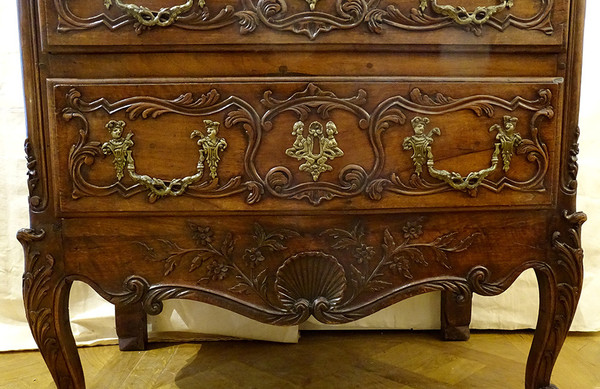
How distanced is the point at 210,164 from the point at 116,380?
0.66 m

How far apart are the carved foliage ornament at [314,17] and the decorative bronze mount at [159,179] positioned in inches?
6.2

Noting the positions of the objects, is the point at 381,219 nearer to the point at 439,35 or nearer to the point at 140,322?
the point at 439,35

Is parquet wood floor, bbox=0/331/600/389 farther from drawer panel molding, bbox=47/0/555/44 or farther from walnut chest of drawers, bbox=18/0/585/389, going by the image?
drawer panel molding, bbox=47/0/555/44

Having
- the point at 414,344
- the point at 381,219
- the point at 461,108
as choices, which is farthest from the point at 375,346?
the point at 461,108

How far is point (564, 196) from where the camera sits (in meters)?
0.88

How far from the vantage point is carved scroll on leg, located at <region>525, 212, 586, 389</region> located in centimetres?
89

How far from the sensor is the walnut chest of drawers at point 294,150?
803 millimetres

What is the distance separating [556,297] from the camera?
92cm

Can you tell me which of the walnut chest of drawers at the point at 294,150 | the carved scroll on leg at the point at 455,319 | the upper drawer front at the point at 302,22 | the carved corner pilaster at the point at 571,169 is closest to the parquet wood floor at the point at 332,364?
the carved scroll on leg at the point at 455,319

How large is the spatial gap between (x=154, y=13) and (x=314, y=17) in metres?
0.25

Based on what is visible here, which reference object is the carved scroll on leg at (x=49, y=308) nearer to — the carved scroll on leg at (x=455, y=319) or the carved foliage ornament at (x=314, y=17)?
the carved foliage ornament at (x=314, y=17)

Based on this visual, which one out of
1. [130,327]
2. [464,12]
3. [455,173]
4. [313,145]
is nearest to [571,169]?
[455,173]

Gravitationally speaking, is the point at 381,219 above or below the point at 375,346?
above

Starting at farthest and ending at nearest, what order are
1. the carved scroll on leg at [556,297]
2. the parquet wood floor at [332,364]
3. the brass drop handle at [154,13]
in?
the parquet wood floor at [332,364] → the carved scroll on leg at [556,297] → the brass drop handle at [154,13]
